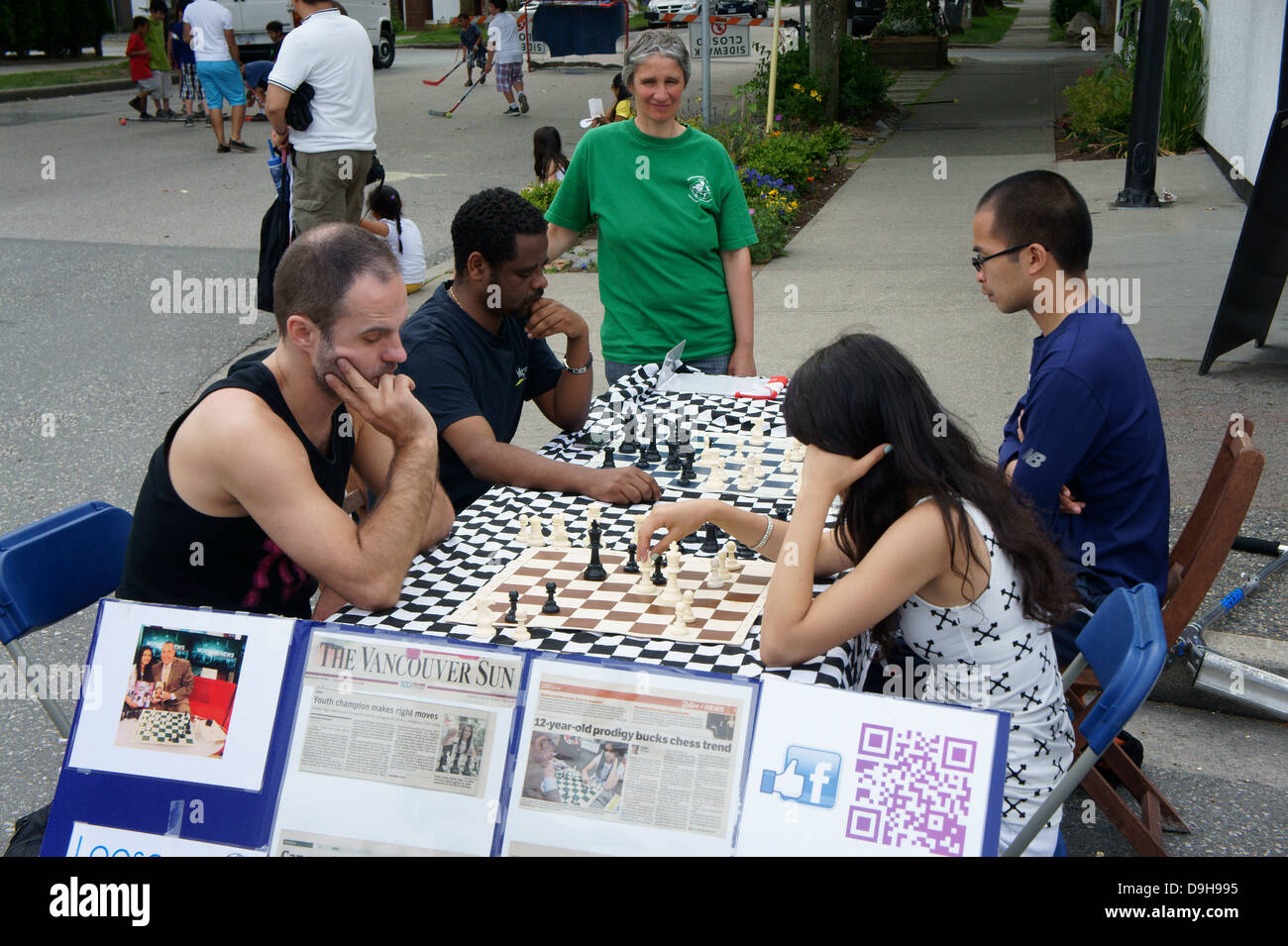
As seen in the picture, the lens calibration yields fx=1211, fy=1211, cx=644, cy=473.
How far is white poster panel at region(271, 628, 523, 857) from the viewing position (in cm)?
214

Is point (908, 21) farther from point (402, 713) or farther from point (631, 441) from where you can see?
point (402, 713)

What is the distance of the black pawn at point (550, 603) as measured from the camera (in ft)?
9.32

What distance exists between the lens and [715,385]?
15.5ft

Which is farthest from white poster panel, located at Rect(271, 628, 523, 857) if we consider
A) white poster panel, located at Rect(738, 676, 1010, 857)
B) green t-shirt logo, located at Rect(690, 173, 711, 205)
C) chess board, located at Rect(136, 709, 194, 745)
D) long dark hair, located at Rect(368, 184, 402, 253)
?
long dark hair, located at Rect(368, 184, 402, 253)

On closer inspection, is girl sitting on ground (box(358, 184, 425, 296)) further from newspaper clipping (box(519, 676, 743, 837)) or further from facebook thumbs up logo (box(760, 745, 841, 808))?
facebook thumbs up logo (box(760, 745, 841, 808))

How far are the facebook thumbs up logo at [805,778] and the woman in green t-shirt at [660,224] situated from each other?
9.68 feet

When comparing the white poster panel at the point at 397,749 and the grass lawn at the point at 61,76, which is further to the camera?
the grass lawn at the point at 61,76

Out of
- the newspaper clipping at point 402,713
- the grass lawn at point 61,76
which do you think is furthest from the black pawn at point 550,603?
the grass lawn at point 61,76

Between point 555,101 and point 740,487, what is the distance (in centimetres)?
1928

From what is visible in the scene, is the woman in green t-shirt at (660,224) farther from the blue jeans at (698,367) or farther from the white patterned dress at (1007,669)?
the white patterned dress at (1007,669)

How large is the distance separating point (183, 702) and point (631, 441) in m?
2.19

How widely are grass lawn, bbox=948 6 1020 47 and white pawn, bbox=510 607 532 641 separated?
114ft

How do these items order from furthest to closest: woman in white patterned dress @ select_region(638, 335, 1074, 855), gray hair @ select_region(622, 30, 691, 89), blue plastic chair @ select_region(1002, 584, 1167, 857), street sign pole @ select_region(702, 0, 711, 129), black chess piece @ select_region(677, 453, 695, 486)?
street sign pole @ select_region(702, 0, 711, 129) → gray hair @ select_region(622, 30, 691, 89) → black chess piece @ select_region(677, 453, 695, 486) → woman in white patterned dress @ select_region(638, 335, 1074, 855) → blue plastic chair @ select_region(1002, 584, 1167, 857)

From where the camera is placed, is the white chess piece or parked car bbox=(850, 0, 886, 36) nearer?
the white chess piece
